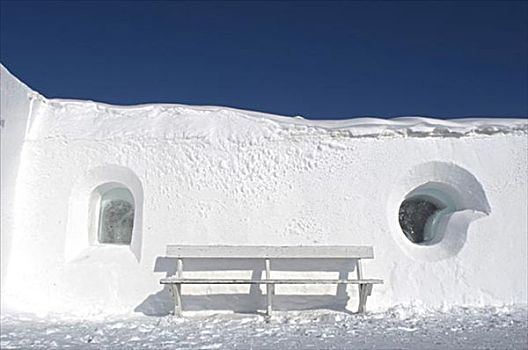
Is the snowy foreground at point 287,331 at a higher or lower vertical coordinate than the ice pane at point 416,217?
lower

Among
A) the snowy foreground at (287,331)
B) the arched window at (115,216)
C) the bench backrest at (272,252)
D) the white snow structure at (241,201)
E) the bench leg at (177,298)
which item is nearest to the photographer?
the snowy foreground at (287,331)

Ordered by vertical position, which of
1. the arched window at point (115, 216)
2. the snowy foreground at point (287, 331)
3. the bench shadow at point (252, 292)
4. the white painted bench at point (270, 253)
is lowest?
the snowy foreground at point (287, 331)

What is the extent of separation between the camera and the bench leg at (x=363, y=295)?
5363 mm

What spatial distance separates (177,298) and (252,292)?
0.92 m

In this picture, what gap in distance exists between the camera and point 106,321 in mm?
5148

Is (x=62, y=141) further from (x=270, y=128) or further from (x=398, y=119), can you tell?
(x=398, y=119)

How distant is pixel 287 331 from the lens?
4516 millimetres

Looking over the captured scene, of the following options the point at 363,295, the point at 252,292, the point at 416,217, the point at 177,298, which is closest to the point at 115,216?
the point at 177,298

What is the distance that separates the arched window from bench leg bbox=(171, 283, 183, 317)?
142 centimetres

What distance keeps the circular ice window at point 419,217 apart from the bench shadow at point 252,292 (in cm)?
119

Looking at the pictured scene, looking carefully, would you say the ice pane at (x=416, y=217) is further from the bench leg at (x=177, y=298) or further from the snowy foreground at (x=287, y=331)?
the bench leg at (x=177, y=298)

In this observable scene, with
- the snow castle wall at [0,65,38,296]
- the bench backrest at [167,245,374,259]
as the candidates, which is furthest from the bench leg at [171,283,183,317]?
the snow castle wall at [0,65,38,296]

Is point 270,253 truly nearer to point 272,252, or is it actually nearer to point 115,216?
point 272,252

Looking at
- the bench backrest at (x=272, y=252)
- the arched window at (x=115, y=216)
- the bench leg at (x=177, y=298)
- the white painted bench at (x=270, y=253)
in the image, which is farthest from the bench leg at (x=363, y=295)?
the arched window at (x=115, y=216)
